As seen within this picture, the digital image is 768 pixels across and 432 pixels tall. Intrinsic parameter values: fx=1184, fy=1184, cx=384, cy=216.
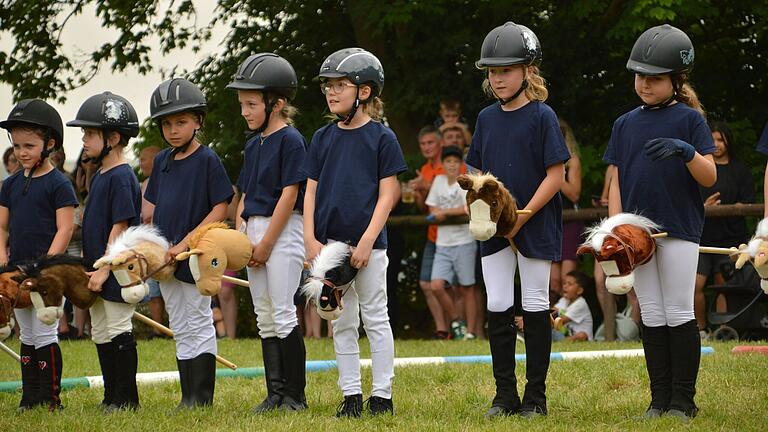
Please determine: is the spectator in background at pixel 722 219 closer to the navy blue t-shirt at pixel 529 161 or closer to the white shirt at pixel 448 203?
the white shirt at pixel 448 203

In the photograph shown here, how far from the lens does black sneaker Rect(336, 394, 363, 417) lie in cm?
684

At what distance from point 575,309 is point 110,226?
564 centimetres

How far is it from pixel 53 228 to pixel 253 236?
1491mm

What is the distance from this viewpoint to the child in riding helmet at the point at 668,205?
6453 millimetres

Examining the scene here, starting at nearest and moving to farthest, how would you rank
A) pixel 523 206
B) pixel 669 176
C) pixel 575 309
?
1. pixel 669 176
2. pixel 523 206
3. pixel 575 309

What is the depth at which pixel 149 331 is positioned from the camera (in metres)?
15.0

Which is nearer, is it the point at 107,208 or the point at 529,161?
the point at 529,161

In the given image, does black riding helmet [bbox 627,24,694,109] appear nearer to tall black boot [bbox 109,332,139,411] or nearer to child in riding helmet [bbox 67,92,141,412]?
child in riding helmet [bbox 67,92,141,412]

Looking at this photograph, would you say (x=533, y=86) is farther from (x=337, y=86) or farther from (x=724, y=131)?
(x=724, y=131)

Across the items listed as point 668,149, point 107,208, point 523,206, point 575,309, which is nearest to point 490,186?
point 523,206

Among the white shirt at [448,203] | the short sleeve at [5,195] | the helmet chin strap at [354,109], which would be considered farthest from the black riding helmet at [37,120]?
the white shirt at [448,203]

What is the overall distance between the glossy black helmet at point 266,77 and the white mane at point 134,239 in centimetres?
101

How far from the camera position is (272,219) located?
7.14 m

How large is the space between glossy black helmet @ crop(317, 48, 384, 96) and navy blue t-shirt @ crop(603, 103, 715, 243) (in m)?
1.52
